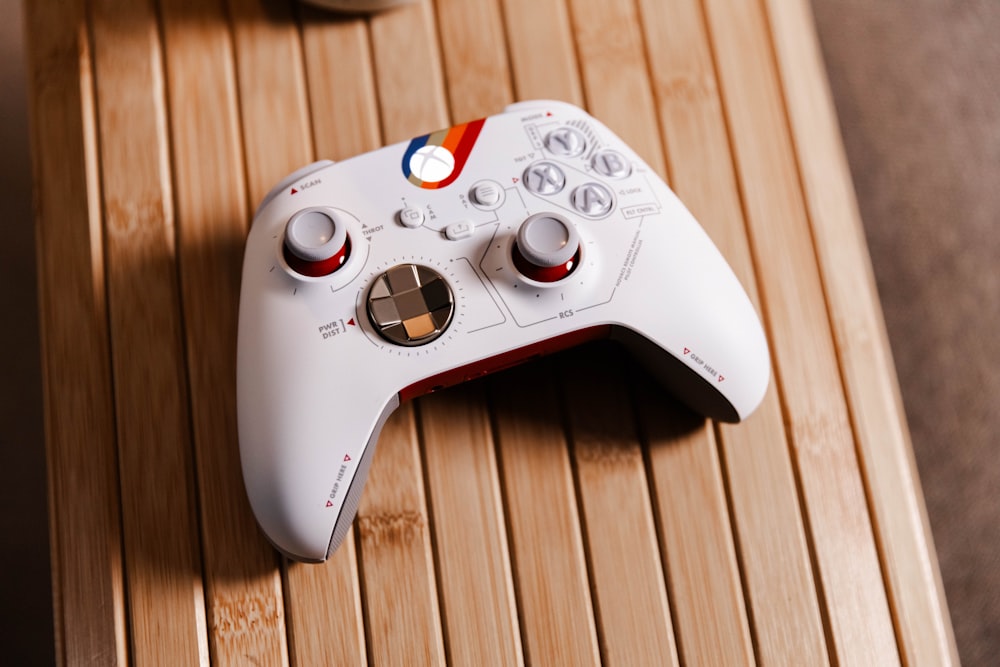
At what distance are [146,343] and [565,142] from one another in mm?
301

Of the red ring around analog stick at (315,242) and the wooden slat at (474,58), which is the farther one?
the wooden slat at (474,58)

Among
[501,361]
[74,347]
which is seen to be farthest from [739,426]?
[74,347]

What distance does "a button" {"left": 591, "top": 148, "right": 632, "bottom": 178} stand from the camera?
20.8 inches

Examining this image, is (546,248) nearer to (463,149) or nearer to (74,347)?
(463,149)

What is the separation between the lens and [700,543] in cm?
55

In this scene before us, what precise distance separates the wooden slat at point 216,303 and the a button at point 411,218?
13cm

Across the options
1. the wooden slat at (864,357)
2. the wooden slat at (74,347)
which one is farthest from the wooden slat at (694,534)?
the wooden slat at (74,347)

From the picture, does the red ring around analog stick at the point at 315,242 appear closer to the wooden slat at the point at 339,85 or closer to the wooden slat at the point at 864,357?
the wooden slat at the point at 339,85

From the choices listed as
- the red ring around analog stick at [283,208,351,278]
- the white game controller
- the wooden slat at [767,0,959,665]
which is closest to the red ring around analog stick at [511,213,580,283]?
the white game controller

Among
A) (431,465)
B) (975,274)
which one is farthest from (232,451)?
(975,274)

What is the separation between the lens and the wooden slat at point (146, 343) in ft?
1.71

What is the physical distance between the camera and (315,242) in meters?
0.48

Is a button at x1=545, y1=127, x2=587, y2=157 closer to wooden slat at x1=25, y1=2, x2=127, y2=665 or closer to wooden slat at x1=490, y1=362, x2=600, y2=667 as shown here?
wooden slat at x1=490, y1=362, x2=600, y2=667

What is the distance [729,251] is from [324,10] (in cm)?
34
